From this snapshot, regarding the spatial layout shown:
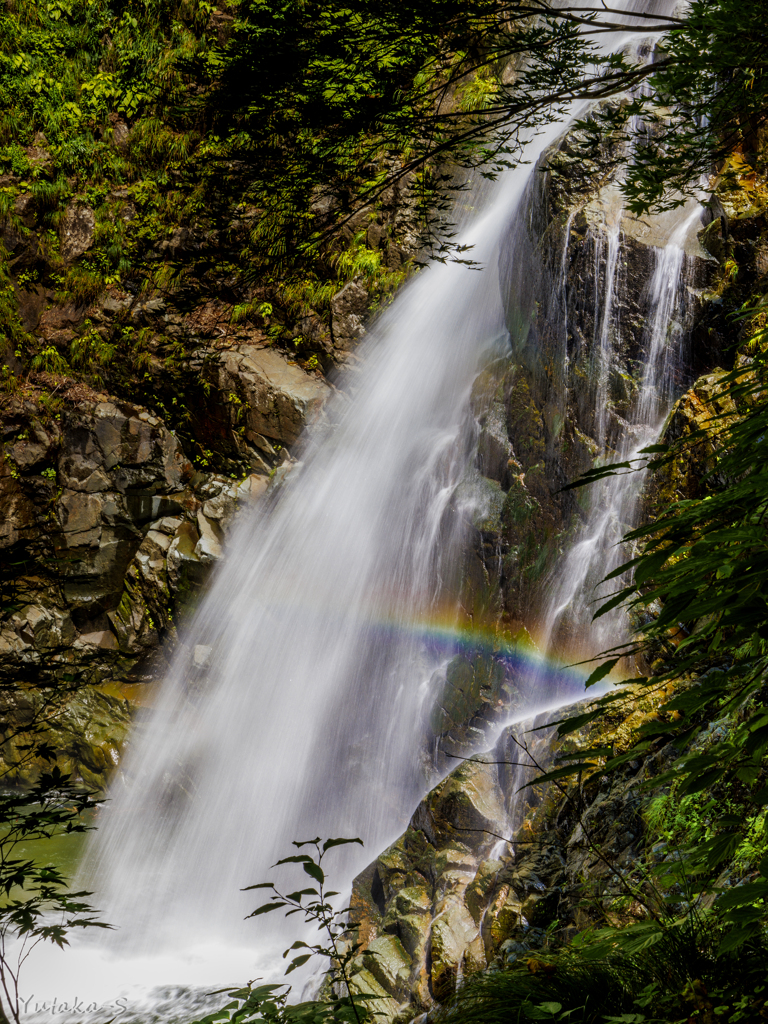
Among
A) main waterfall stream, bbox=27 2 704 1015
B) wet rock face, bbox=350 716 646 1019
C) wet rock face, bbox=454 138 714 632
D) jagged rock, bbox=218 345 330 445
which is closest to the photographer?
wet rock face, bbox=350 716 646 1019

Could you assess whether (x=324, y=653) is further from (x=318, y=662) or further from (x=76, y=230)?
(x=76, y=230)

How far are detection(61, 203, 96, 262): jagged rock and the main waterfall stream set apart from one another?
19.7 ft

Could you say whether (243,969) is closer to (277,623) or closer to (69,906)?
(277,623)

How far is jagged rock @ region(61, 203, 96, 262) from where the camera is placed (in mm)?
12188

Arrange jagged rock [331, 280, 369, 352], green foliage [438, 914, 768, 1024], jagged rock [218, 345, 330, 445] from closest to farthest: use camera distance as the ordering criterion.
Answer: green foliage [438, 914, 768, 1024] < jagged rock [218, 345, 330, 445] < jagged rock [331, 280, 369, 352]

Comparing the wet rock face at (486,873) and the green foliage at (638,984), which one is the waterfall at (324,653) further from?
the green foliage at (638,984)

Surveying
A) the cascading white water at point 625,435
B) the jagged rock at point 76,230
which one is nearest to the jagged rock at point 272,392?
the jagged rock at point 76,230

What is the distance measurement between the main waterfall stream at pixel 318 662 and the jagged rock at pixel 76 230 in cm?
599

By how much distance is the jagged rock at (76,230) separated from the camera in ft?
40.0

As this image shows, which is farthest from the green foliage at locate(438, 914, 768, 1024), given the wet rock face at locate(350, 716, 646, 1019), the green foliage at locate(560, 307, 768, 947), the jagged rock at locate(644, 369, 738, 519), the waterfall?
the waterfall

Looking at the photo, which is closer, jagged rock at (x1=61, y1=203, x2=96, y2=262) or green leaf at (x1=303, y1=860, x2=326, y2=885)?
green leaf at (x1=303, y1=860, x2=326, y2=885)

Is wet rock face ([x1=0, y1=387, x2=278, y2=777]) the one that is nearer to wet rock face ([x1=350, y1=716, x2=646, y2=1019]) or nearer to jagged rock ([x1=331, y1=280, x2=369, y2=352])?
jagged rock ([x1=331, y1=280, x2=369, y2=352])

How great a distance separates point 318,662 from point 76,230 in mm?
9689

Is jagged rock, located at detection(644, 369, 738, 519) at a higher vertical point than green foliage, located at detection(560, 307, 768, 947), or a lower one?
higher
